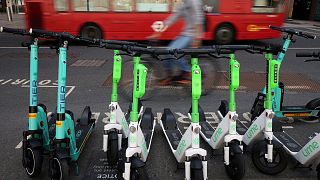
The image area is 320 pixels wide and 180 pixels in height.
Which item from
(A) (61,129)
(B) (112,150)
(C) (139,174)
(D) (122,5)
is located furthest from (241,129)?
(D) (122,5)

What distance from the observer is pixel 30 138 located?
142 inches

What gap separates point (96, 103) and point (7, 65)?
4688 millimetres

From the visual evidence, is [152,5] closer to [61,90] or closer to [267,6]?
[267,6]

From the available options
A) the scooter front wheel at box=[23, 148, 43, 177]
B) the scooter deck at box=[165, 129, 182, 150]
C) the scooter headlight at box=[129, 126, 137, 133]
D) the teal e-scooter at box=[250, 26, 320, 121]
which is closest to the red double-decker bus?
the teal e-scooter at box=[250, 26, 320, 121]

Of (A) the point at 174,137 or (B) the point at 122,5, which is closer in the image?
(A) the point at 174,137

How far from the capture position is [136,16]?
12.3 metres

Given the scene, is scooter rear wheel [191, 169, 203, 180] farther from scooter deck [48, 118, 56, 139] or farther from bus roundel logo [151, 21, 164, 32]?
bus roundel logo [151, 21, 164, 32]

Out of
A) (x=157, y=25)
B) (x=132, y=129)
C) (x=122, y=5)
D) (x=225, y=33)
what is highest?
(x=122, y=5)

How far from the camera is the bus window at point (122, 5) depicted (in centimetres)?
1216

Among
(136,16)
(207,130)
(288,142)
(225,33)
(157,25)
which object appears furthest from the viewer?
(225,33)

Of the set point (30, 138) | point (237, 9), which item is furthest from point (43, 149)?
point (237, 9)

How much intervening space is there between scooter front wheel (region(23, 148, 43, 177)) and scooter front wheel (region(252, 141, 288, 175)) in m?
2.46

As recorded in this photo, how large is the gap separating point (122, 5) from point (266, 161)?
9.78 m

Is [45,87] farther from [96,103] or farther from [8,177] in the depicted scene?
[8,177]
